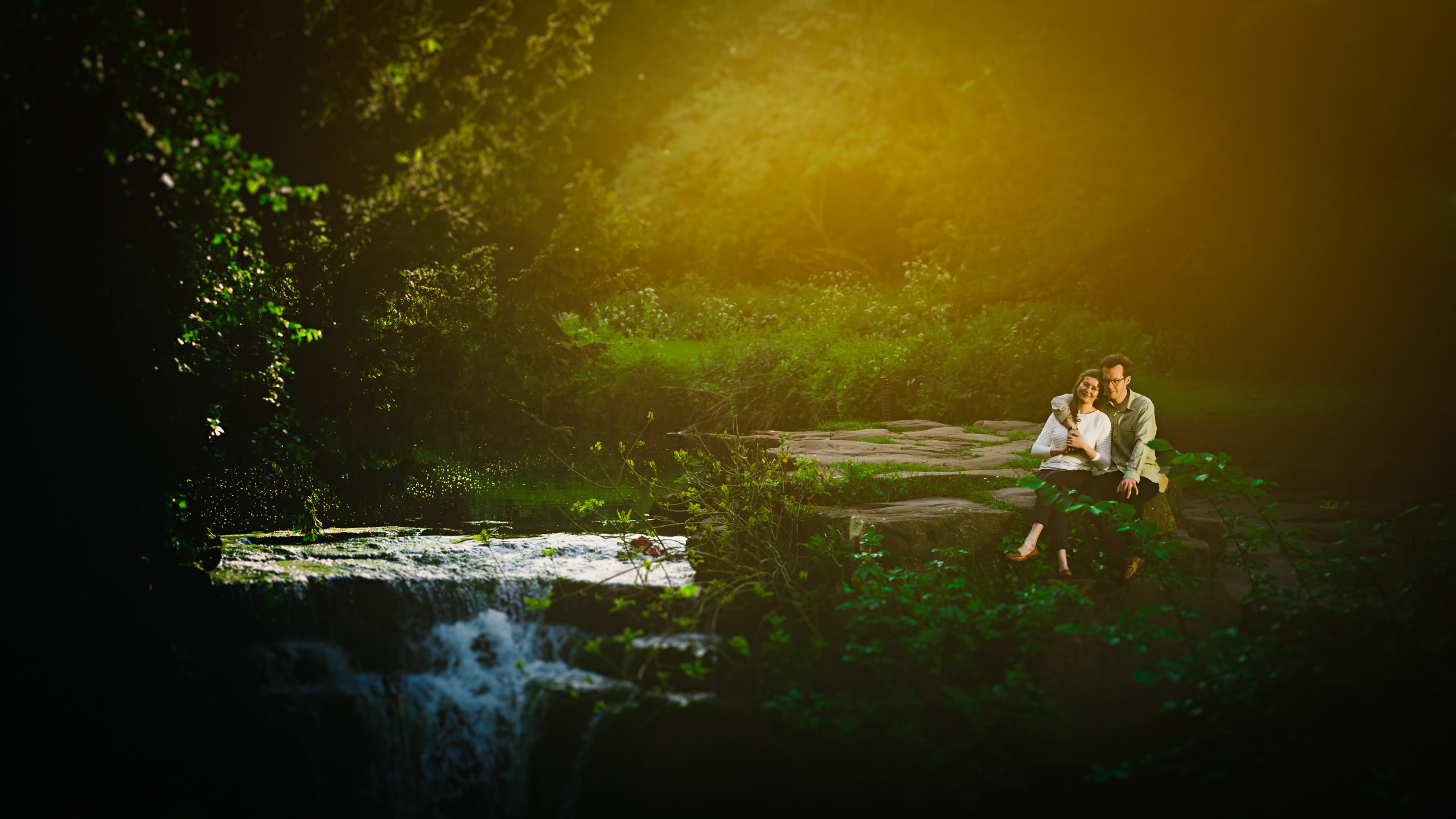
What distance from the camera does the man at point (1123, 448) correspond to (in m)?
4.84

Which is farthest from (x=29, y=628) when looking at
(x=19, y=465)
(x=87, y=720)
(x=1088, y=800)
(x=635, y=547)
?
(x=1088, y=800)

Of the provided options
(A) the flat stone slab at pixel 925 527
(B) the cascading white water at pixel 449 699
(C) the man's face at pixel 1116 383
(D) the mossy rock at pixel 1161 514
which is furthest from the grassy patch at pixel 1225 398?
(B) the cascading white water at pixel 449 699

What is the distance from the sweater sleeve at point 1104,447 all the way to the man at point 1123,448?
0.19 ft

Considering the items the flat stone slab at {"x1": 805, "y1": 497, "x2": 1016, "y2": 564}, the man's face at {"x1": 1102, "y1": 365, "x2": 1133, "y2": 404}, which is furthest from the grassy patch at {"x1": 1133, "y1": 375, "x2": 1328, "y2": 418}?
the flat stone slab at {"x1": 805, "y1": 497, "x2": 1016, "y2": 564}

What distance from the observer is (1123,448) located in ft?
16.4

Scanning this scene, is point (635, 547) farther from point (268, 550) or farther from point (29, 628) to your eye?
point (29, 628)

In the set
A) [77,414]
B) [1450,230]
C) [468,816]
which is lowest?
[468,816]

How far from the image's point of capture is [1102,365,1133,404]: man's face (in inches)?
198

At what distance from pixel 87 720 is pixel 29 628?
0.52 meters

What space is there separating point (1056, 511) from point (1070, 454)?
0.38 meters

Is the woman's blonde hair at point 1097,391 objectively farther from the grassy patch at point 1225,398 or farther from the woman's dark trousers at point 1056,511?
the grassy patch at point 1225,398

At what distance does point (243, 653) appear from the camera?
15.5 feet

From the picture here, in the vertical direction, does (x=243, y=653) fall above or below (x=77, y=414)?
below

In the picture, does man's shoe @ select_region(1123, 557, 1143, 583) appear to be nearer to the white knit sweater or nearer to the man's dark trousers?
the man's dark trousers
